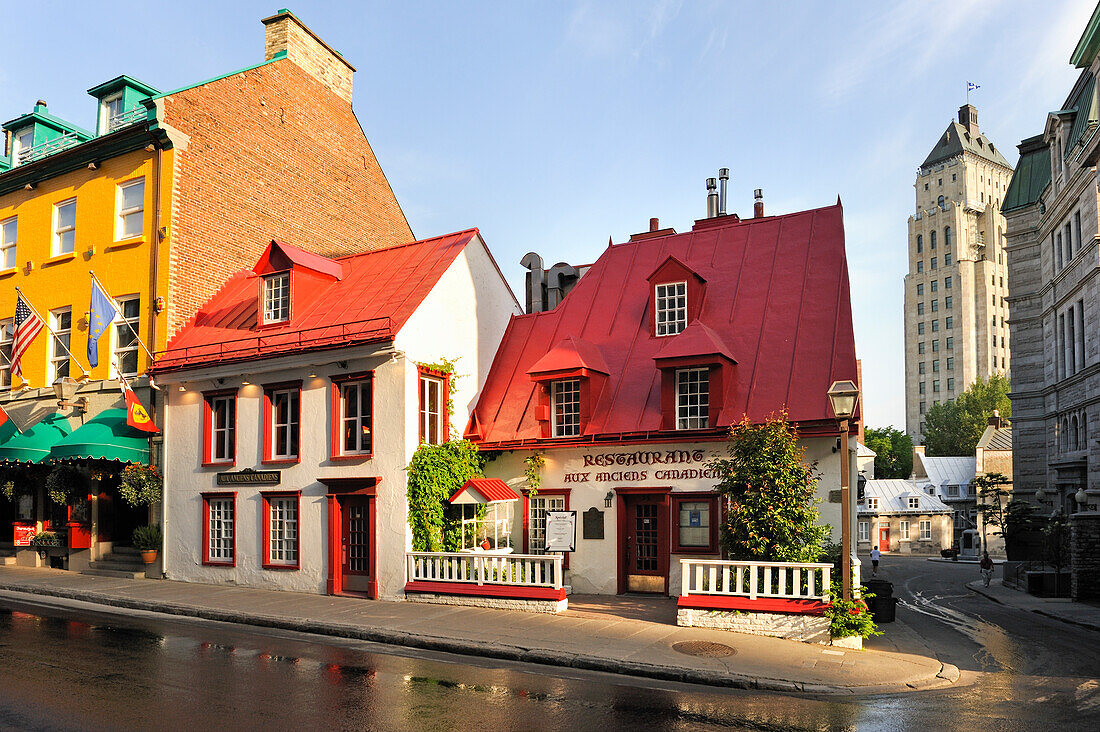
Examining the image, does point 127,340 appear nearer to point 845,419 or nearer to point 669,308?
point 669,308

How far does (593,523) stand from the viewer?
19703 millimetres

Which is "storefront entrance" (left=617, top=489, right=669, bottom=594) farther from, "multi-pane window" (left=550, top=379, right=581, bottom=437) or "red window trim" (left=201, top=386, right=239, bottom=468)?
"red window trim" (left=201, top=386, right=239, bottom=468)

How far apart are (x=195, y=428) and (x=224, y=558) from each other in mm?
3525

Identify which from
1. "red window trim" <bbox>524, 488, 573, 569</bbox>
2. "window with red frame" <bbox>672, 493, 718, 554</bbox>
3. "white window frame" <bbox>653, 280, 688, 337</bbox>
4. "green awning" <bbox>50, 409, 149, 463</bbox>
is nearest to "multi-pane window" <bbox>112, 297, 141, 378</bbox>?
"green awning" <bbox>50, 409, 149, 463</bbox>

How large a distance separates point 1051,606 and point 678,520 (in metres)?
13.7

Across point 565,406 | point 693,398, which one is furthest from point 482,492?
point 693,398

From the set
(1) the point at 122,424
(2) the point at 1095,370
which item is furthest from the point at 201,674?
(2) the point at 1095,370

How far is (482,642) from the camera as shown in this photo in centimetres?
1380

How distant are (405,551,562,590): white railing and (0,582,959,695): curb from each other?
10.8 ft

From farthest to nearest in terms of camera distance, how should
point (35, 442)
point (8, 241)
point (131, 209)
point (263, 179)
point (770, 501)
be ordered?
point (8, 241), point (263, 179), point (131, 209), point (35, 442), point (770, 501)

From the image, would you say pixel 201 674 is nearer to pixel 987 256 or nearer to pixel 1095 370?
pixel 1095 370

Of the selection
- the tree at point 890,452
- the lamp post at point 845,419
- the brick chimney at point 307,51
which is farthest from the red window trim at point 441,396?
the tree at point 890,452

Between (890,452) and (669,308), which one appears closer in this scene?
(669,308)

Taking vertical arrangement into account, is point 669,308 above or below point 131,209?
below
